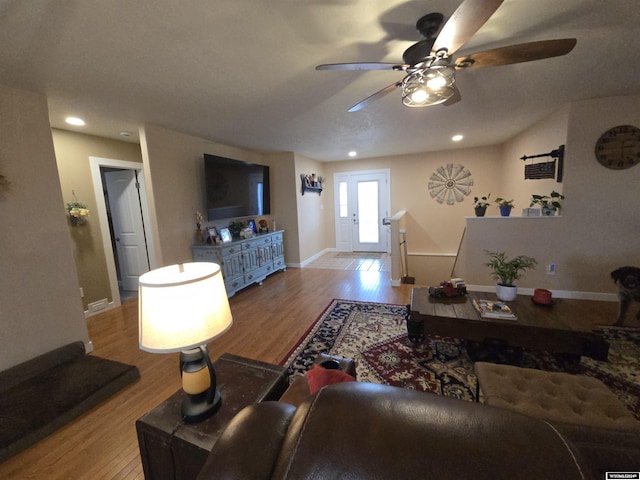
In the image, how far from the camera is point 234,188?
14.1 feet

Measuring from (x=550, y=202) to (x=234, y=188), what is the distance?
4531 mm

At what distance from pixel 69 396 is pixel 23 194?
162cm

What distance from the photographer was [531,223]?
3441mm

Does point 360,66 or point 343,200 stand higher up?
point 360,66

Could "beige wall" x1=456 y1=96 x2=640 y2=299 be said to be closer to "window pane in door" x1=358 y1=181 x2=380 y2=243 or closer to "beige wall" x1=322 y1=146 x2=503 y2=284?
"beige wall" x1=322 y1=146 x2=503 y2=284

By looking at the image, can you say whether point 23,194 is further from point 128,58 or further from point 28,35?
point 128,58

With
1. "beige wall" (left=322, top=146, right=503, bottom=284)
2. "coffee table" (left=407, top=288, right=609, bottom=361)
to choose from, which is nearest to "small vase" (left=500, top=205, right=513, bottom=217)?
"coffee table" (left=407, top=288, right=609, bottom=361)

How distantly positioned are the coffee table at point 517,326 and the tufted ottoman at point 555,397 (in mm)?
555

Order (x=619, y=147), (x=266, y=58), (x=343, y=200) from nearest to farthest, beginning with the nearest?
(x=266, y=58) < (x=619, y=147) < (x=343, y=200)

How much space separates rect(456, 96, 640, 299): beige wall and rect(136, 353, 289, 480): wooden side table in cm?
359

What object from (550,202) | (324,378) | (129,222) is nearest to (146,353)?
(324,378)

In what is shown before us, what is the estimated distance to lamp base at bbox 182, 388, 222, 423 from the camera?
40.4 inches

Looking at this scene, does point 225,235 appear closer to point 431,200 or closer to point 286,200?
point 286,200

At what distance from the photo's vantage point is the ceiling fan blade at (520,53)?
1310 mm
